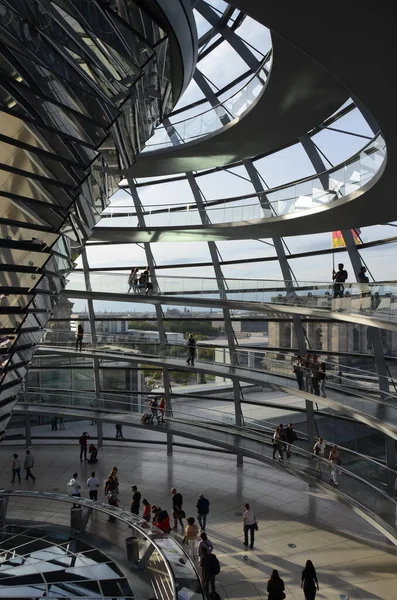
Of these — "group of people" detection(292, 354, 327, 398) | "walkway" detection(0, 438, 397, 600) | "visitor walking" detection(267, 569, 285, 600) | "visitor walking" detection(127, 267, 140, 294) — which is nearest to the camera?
"visitor walking" detection(267, 569, 285, 600)

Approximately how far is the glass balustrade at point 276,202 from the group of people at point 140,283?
208 cm

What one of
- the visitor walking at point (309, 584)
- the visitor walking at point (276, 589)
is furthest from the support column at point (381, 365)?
the visitor walking at point (276, 589)

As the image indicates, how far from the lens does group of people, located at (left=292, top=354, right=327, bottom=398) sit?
1681 cm

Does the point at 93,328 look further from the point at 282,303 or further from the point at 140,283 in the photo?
the point at 282,303

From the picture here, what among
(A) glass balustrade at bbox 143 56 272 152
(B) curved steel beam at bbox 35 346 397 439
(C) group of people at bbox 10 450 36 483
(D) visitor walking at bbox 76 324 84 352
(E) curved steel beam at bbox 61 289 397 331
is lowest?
(C) group of people at bbox 10 450 36 483

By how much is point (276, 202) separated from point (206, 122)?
11.0 feet

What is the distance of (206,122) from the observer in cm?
1741

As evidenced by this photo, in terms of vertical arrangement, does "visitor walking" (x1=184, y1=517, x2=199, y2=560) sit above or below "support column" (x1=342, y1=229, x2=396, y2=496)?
below

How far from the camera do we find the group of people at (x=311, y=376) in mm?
16812

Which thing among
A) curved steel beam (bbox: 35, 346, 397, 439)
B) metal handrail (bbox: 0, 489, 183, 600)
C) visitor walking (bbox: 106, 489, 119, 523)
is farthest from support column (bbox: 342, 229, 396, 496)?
visitor walking (bbox: 106, 489, 119, 523)

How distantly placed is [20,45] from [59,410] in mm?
18382

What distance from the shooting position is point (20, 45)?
6383 millimetres

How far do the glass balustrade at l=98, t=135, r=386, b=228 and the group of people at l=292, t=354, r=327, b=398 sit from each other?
4943 mm

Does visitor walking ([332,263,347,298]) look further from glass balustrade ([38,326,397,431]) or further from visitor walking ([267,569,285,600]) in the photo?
visitor walking ([267,569,285,600])
